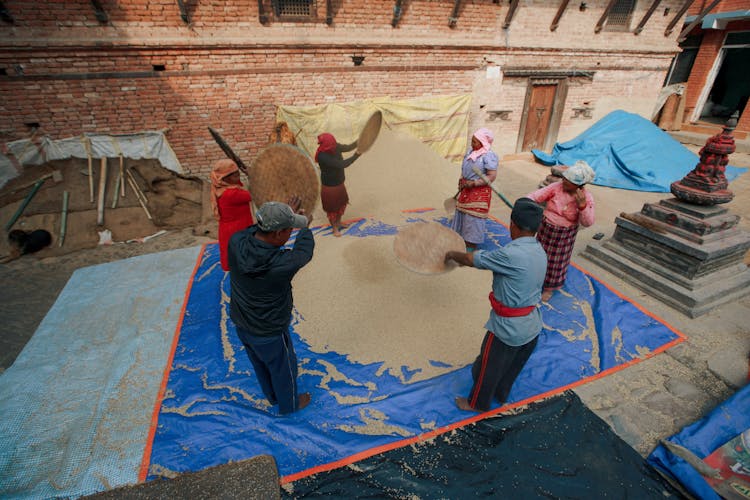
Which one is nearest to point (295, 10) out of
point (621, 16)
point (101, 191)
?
point (101, 191)

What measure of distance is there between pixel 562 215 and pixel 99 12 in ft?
24.5

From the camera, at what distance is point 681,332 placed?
139 inches

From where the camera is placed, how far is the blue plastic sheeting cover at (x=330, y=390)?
2.49 meters

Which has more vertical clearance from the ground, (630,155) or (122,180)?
(630,155)

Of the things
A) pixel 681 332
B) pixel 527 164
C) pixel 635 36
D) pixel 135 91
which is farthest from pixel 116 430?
pixel 635 36

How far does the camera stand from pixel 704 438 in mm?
2479

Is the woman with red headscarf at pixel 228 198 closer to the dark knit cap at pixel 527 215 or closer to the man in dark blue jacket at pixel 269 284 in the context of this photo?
the man in dark blue jacket at pixel 269 284

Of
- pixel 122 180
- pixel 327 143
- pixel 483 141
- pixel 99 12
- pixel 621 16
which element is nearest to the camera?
pixel 483 141

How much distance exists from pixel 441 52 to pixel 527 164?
3.85 m

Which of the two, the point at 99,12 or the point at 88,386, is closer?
the point at 88,386

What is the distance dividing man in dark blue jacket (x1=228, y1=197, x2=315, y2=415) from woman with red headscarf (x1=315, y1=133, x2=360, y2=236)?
267cm

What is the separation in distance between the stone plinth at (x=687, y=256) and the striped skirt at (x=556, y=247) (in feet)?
3.89

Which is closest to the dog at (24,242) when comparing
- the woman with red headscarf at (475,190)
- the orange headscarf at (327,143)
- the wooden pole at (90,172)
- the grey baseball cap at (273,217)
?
the wooden pole at (90,172)

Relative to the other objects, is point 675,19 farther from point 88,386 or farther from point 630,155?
point 88,386
